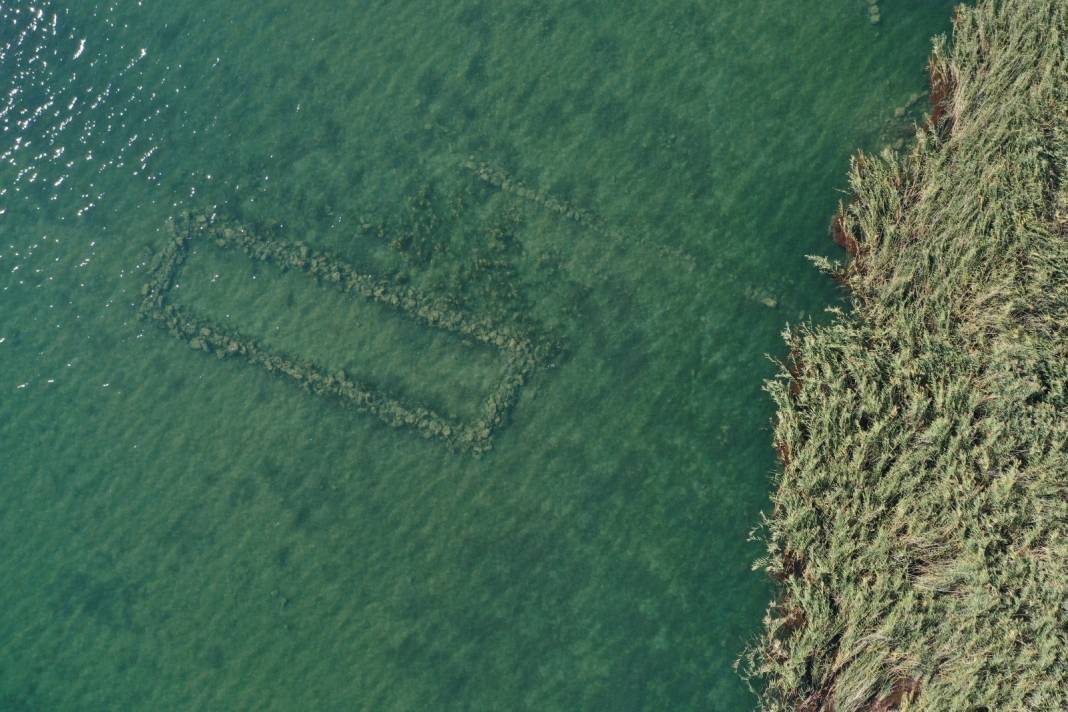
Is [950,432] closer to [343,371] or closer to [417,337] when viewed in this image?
[417,337]

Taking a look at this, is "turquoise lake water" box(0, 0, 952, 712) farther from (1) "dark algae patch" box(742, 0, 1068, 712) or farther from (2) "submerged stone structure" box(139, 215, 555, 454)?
(1) "dark algae patch" box(742, 0, 1068, 712)

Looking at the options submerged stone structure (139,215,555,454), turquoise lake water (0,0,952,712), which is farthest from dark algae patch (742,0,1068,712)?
submerged stone structure (139,215,555,454)

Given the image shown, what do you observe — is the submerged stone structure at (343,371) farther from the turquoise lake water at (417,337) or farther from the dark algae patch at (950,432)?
the dark algae patch at (950,432)

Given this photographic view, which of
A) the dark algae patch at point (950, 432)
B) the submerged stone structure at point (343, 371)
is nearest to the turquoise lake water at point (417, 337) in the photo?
the submerged stone structure at point (343, 371)

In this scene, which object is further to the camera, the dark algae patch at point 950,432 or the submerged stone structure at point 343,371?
the submerged stone structure at point 343,371

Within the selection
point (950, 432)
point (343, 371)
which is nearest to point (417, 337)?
point (343, 371)

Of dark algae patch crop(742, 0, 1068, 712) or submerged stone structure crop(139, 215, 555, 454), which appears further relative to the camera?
submerged stone structure crop(139, 215, 555, 454)
